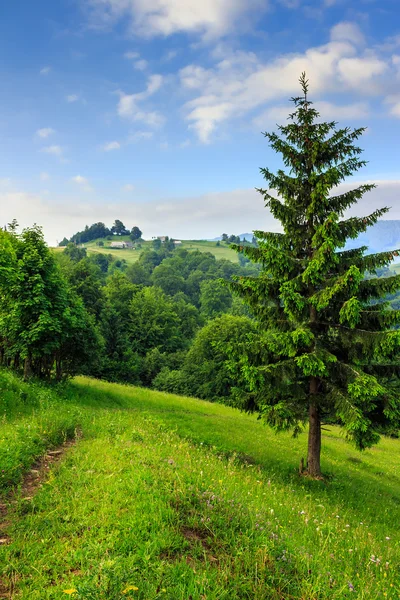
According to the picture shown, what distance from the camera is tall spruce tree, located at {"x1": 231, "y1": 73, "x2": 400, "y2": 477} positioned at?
10453 millimetres

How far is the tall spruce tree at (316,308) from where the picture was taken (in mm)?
10453

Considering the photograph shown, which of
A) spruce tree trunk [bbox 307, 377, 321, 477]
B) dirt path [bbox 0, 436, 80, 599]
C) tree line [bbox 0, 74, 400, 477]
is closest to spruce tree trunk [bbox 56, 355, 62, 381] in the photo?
tree line [bbox 0, 74, 400, 477]

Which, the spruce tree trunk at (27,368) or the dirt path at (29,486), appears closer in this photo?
the dirt path at (29,486)

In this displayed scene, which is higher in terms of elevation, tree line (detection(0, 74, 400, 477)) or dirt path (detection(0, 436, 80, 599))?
tree line (detection(0, 74, 400, 477))

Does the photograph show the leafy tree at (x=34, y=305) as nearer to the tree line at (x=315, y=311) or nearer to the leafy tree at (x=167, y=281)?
the tree line at (x=315, y=311)

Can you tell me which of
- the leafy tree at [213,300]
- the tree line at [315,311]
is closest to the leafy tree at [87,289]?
the tree line at [315,311]

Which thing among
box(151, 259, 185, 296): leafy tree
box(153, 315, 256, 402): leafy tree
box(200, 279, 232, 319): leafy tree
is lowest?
box(153, 315, 256, 402): leafy tree

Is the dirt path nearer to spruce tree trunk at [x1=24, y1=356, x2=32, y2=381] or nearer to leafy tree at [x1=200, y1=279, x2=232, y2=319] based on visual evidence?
spruce tree trunk at [x1=24, y1=356, x2=32, y2=381]

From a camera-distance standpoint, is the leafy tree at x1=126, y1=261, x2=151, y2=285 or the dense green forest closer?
the dense green forest

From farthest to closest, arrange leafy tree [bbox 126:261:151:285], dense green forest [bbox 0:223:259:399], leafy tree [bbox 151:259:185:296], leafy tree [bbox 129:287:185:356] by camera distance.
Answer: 1. leafy tree [bbox 126:261:151:285]
2. leafy tree [bbox 151:259:185:296]
3. leafy tree [bbox 129:287:185:356]
4. dense green forest [bbox 0:223:259:399]

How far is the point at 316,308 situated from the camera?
1071 cm

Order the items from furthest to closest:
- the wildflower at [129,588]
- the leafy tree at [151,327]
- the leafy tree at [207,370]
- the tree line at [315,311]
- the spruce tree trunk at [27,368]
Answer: the leafy tree at [151,327] < the leafy tree at [207,370] < the spruce tree trunk at [27,368] < the tree line at [315,311] < the wildflower at [129,588]

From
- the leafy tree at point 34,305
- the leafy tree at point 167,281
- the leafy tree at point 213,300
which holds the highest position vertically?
the leafy tree at point 167,281

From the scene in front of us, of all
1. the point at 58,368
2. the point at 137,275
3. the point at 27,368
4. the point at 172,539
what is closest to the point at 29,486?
the point at 172,539
